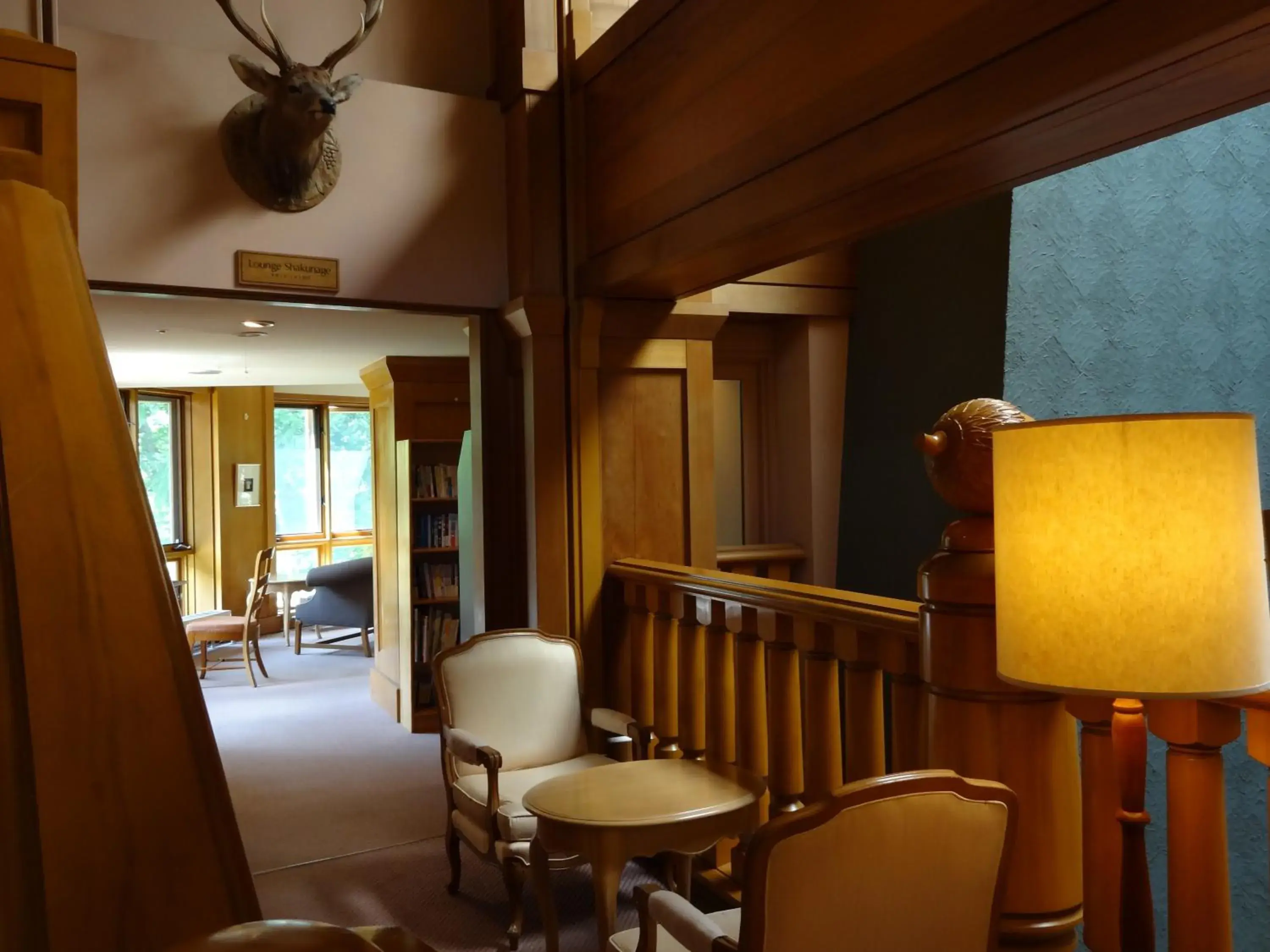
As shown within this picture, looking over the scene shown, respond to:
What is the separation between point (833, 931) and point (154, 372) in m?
7.51

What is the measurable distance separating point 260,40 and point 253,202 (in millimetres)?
515

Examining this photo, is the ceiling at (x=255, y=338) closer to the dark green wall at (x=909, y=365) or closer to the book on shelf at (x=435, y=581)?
the book on shelf at (x=435, y=581)

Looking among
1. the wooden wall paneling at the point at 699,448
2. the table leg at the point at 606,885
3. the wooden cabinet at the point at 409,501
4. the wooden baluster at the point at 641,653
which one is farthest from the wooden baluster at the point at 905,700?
the wooden cabinet at the point at 409,501

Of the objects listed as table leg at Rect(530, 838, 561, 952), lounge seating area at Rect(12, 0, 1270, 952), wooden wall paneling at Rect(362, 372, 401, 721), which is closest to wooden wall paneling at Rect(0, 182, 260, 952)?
lounge seating area at Rect(12, 0, 1270, 952)

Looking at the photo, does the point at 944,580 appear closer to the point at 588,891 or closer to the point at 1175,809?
the point at 1175,809

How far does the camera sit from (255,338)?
5.71 metres

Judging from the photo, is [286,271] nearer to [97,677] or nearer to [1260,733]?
[1260,733]

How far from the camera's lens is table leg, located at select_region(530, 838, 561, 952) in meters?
2.82

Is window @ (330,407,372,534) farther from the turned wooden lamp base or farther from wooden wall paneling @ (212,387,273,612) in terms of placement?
the turned wooden lamp base

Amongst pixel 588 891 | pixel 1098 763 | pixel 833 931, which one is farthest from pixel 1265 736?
pixel 588 891

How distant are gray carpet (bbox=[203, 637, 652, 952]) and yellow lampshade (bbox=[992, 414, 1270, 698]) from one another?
2262 millimetres

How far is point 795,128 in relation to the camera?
2.50m

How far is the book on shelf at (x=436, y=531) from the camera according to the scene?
607cm

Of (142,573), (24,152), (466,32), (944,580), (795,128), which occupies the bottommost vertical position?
(944,580)
